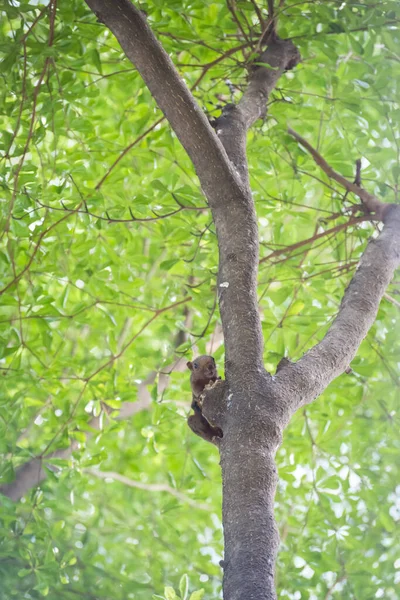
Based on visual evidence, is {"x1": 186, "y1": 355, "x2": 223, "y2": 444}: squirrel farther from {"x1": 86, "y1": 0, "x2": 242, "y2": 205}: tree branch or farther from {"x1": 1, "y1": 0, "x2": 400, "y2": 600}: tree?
{"x1": 86, "y1": 0, "x2": 242, "y2": 205}: tree branch

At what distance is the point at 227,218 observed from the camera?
1246 mm

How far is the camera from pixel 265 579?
→ 0.80 metres

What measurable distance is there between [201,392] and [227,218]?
333 mm

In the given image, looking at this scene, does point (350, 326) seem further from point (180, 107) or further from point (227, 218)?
point (180, 107)

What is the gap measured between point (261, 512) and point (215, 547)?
2.40 m

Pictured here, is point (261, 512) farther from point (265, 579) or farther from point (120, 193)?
point (120, 193)

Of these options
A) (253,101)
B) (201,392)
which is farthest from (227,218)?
(253,101)

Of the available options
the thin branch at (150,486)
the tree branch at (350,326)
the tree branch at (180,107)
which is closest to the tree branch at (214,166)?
the tree branch at (180,107)

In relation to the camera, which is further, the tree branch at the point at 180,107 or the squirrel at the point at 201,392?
the tree branch at the point at 180,107

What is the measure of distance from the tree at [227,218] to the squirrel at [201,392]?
0.06 m

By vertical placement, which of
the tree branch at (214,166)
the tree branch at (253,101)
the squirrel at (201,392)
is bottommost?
the squirrel at (201,392)

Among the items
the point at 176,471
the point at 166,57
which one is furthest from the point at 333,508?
the point at 166,57

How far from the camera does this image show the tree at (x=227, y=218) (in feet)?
3.41

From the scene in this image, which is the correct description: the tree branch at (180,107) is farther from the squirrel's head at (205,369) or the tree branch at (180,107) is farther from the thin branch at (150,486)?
the thin branch at (150,486)
